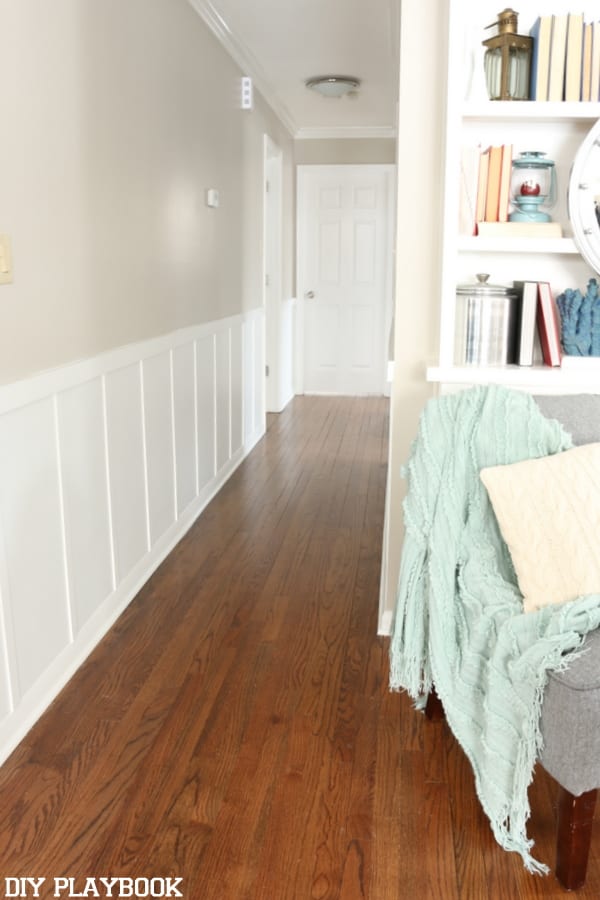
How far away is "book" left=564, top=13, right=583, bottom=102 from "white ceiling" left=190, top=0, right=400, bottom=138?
155 cm

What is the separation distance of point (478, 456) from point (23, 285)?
1.20 meters

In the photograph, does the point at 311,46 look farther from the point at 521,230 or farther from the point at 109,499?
the point at 109,499

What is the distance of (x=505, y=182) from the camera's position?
90.4 inches

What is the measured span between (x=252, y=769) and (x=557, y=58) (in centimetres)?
202

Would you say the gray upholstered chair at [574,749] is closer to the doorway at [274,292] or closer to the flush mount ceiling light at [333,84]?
the flush mount ceiling light at [333,84]

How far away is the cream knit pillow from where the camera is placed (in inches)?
64.9

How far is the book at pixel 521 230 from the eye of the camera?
2.28 m

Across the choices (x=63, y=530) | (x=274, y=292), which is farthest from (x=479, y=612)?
(x=274, y=292)

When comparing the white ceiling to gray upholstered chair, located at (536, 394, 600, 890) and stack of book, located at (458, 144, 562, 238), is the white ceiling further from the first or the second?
gray upholstered chair, located at (536, 394, 600, 890)

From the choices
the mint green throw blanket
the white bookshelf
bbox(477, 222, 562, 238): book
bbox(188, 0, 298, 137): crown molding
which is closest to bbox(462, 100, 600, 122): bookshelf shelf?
the white bookshelf

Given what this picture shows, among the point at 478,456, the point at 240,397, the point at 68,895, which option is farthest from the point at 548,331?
the point at 240,397

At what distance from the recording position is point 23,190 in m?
2.00

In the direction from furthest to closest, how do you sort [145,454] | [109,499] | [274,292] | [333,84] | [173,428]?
1. [274,292]
2. [333,84]
3. [173,428]
4. [145,454]
5. [109,499]

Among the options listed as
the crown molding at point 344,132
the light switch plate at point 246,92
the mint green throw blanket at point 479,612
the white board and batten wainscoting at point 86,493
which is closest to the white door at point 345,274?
the crown molding at point 344,132
